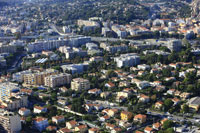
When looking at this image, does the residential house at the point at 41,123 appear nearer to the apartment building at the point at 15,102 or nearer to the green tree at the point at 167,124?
the apartment building at the point at 15,102

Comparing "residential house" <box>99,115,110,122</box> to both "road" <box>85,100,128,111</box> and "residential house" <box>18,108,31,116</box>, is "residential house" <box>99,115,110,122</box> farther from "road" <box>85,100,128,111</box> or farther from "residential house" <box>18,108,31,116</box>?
"residential house" <box>18,108,31,116</box>

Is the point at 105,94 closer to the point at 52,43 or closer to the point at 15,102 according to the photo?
the point at 15,102

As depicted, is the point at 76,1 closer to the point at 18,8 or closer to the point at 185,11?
the point at 18,8

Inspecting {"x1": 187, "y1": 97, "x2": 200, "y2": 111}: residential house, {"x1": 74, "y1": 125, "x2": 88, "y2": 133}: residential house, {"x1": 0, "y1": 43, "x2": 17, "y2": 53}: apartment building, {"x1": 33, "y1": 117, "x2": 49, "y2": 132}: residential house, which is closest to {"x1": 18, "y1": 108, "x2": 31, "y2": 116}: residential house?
{"x1": 33, "y1": 117, "x2": 49, "y2": 132}: residential house

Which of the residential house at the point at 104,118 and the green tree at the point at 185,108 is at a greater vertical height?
the green tree at the point at 185,108

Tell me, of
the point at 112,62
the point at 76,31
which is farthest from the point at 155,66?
the point at 76,31

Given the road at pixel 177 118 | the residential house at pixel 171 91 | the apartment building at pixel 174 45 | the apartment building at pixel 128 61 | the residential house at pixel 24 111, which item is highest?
the apartment building at pixel 174 45

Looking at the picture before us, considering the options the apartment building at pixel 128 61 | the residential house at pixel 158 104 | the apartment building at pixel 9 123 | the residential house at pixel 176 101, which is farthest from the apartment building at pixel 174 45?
the apartment building at pixel 9 123

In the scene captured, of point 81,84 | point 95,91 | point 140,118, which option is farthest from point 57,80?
point 140,118
